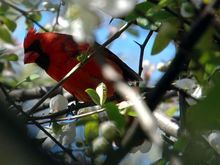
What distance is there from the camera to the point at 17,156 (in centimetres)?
59

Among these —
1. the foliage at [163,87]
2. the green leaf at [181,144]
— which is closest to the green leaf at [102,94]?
the foliage at [163,87]

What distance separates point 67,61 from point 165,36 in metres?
2.04

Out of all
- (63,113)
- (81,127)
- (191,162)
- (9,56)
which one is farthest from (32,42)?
(191,162)

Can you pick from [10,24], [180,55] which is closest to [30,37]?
[10,24]

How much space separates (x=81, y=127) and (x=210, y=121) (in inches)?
40.2

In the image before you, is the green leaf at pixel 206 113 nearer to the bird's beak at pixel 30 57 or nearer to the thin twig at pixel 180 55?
the thin twig at pixel 180 55

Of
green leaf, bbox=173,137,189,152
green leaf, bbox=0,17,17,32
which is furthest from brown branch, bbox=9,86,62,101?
green leaf, bbox=173,137,189,152

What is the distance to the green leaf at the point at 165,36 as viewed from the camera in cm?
107

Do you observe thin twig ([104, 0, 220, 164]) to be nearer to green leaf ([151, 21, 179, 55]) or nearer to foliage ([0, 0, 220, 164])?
foliage ([0, 0, 220, 164])

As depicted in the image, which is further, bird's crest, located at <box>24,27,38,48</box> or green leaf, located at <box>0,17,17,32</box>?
bird's crest, located at <box>24,27,38,48</box>

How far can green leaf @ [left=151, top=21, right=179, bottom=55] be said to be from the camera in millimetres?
Answer: 1074

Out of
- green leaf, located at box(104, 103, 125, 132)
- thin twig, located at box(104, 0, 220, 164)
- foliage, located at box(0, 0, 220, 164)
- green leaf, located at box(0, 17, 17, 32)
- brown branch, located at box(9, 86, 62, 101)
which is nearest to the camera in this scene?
thin twig, located at box(104, 0, 220, 164)

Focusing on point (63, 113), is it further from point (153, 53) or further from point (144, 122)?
point (144, 122)

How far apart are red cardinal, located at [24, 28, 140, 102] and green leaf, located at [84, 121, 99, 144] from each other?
2.48ft
